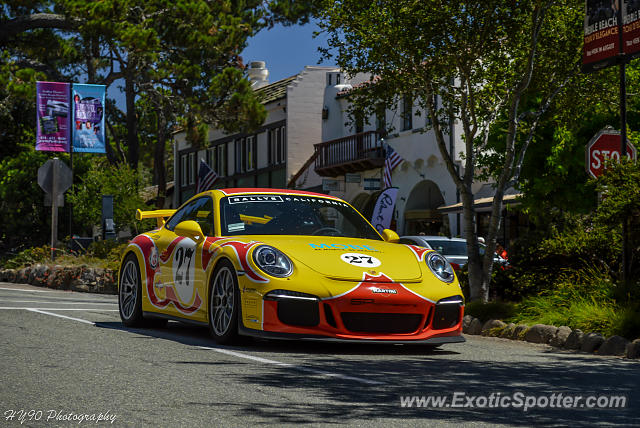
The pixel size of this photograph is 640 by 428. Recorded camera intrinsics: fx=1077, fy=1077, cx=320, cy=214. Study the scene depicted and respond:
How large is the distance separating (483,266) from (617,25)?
3.63m

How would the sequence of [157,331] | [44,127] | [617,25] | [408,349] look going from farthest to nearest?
1. [44,127]
2. [617,25]
3. [157,331]
4. [408,349]

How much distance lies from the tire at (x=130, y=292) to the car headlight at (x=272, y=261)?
2696 millimetres

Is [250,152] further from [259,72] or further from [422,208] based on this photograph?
[422,208]

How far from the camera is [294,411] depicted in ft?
19.7

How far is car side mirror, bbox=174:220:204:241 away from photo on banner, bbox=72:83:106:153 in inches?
841

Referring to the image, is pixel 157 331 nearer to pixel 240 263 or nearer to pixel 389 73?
pixel 240 263

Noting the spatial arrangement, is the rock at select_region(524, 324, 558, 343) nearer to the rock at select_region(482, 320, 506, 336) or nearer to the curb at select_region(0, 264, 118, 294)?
the rock at select_region(482, 320, 506, 336)

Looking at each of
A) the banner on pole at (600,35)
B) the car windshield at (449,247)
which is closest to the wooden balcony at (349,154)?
the car windshield at (449,247)

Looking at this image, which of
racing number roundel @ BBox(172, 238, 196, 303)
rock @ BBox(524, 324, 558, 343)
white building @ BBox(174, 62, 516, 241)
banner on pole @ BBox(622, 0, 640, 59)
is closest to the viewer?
racing number roundel @ BBox(172, 238, 196, 303)

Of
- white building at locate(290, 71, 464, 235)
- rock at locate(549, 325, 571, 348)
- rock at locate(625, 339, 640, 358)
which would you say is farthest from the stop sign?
white building at locate(290, 71, 464, 235)

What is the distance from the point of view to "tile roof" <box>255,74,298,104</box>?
165 ft

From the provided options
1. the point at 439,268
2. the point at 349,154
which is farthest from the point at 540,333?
the point at 349,154

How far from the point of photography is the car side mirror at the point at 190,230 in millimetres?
9984

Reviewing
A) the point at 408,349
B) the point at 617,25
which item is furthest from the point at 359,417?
the point at 617,25
